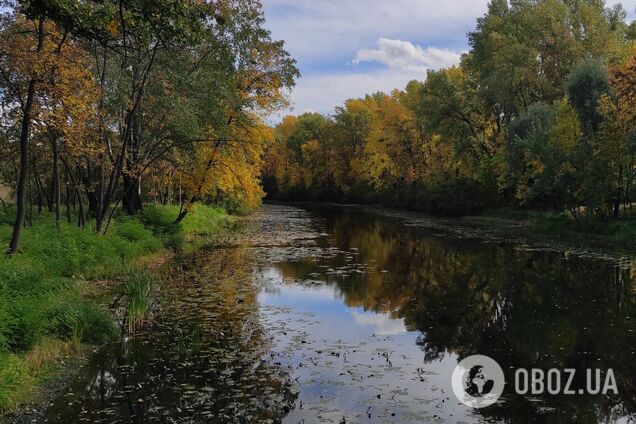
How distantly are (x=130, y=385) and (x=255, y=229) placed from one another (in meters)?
Result: 31.9

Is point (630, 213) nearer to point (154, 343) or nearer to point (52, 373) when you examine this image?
point (154, 343)

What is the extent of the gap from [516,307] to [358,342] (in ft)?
19.2

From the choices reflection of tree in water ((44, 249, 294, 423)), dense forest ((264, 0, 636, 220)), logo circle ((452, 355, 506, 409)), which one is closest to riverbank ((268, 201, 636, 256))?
dense forest ((264, 0, 636, 220))

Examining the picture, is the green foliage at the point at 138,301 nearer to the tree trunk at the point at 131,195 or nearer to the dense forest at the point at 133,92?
the dense forest at the point at 133,92

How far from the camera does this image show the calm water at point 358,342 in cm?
836

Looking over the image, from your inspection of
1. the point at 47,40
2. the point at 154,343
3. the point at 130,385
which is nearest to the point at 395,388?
the point at 130,385

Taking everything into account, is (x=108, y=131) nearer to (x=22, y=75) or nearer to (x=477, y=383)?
(x=22, y=75)

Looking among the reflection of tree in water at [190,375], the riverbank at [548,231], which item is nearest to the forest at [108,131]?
the reflection of tree in water at [190,375]

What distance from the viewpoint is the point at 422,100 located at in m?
52.2

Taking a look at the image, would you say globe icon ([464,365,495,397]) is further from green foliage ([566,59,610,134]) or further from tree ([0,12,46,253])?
green foliage ([566,59,610,134])

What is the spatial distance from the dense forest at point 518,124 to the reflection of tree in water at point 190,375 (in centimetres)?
2005

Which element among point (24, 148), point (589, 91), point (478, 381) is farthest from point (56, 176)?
point (589, 91)

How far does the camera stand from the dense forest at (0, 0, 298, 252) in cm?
1060

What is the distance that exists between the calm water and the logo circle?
0.66ft
